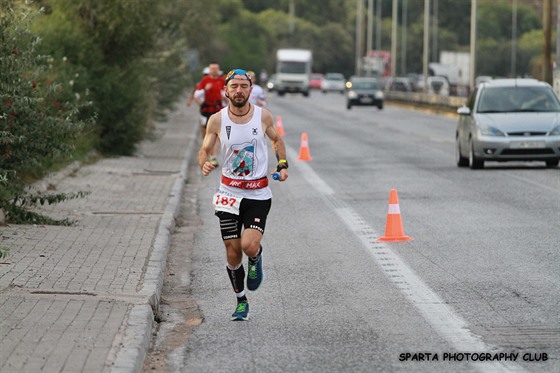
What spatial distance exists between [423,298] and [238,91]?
2212mm

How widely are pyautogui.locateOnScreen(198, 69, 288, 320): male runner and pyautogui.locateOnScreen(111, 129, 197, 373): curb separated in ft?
2.38

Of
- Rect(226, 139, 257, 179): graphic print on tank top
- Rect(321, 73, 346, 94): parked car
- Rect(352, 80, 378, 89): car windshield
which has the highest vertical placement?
Rect(226, 139, 257, 179): graphic print on tank top

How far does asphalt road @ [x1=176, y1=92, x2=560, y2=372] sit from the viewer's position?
28.0 ft

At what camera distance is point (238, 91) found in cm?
998

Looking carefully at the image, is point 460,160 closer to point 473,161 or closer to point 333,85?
point 473,161

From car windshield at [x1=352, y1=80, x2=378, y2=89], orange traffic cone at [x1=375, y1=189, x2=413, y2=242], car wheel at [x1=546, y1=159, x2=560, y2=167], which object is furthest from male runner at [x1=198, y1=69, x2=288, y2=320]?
car windshield at [x1=352, y1=80, x2=378, y2=89]

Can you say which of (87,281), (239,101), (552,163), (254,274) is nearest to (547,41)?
(552,163)

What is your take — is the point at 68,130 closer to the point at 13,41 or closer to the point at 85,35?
the point at 13,41

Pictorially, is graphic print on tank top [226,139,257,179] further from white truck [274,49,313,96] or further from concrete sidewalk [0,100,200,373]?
white truck [274,49,313,96]

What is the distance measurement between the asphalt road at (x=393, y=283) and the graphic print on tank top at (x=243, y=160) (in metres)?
1.05

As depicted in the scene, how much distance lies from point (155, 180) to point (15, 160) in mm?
7807

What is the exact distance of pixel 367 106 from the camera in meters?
74.2

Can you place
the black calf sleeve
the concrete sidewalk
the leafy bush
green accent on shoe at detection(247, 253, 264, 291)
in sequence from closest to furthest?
1. the concrete sidewalk
2. the black calf sleeve
3. green accent on shoe at detection(247, 253, 264, 291)
4. the leafy bush

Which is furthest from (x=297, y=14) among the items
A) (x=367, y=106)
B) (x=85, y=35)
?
(x=85, y=35)
